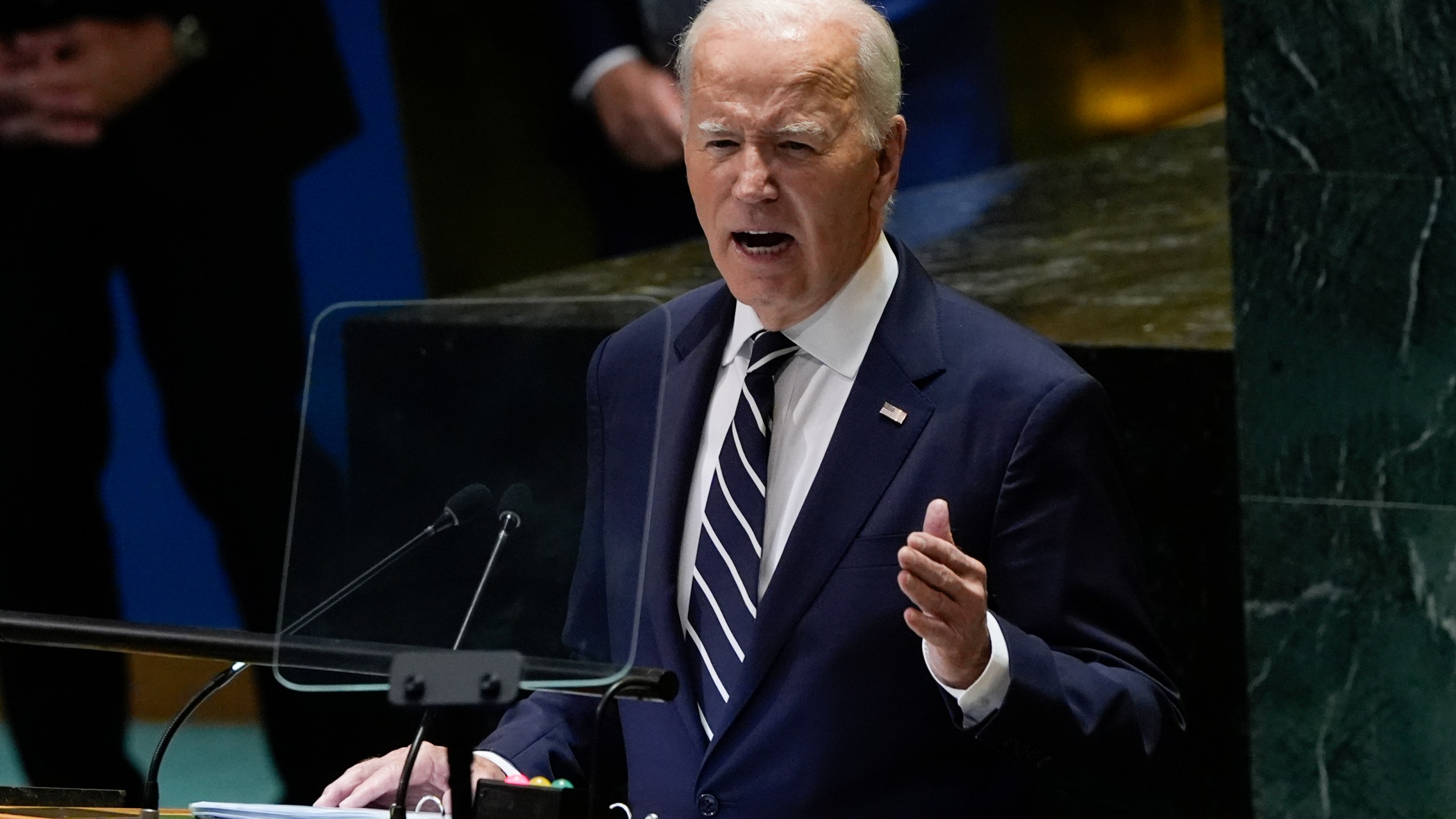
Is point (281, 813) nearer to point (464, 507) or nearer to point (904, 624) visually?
point (464, 507)

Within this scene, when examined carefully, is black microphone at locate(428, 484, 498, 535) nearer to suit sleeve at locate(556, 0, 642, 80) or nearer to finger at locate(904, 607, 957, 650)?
finger at locate(904, 607, 957, 650)

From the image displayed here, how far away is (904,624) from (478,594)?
0.59 meters

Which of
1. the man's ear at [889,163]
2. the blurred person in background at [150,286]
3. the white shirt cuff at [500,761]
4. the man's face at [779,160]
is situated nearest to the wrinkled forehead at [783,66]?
the man's face at [779,160]

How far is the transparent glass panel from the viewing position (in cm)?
156

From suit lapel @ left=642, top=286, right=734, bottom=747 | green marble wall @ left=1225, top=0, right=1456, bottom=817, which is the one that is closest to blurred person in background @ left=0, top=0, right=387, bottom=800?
green marble wall @ left=1225, top=0, right=1456, bottom=817

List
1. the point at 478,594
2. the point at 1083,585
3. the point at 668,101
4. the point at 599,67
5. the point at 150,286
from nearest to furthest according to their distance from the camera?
the point at 478,594 → the point at 1083,585 → the point at 668,101 → the point at 599,67 → the point at 150,286

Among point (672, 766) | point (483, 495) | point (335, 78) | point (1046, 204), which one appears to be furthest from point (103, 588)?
point (483, 495)

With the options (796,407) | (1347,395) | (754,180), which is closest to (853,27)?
(754,180)

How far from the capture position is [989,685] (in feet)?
6.03

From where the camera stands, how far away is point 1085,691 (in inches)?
75.5

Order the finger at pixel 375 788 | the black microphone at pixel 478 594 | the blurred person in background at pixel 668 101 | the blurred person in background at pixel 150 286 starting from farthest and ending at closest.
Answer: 1. the blurred person in background at pixel 150 286
2. the blurred person in background at pixel 668 101
3. the finger at pixel 375 788
4. the black microphone at pixel 478 594

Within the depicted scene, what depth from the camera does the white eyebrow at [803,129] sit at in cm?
203

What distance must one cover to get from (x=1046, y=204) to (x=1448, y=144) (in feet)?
2.96

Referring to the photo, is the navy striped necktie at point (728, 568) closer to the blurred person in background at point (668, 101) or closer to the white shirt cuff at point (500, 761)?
the white shirt cuff at point (500, 761)
